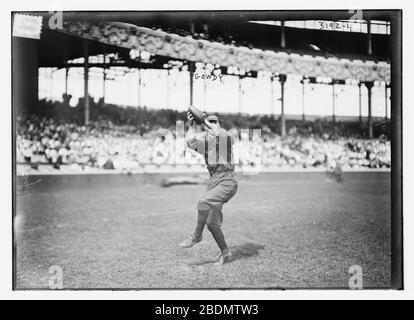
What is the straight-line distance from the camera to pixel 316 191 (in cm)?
632

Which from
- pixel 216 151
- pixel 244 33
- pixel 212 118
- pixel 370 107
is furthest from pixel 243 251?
pixel 244 33

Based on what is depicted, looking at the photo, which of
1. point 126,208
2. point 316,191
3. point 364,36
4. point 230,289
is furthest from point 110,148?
point 364,36

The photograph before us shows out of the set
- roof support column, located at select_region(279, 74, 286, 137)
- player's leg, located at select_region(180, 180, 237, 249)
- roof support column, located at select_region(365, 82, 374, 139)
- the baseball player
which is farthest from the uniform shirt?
roof support column, located at select_region(365, 82, 374, 139)

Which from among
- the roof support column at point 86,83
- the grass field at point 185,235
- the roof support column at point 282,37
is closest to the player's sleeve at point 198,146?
the grass field at point 185,235

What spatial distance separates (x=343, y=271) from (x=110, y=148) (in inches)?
116

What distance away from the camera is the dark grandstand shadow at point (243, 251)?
196 inches

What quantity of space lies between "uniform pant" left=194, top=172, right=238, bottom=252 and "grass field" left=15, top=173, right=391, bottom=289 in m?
0.26

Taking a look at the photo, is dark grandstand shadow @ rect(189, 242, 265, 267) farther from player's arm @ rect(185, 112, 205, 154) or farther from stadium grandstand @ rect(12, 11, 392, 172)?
player's arm @ rect(185, 112, 205, 154)

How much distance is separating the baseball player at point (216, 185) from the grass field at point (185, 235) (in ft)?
0.81

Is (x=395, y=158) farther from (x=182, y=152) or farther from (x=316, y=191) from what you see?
(x=182, y=152)

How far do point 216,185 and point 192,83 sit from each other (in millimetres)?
1158

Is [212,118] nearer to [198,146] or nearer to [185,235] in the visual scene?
[198,146]

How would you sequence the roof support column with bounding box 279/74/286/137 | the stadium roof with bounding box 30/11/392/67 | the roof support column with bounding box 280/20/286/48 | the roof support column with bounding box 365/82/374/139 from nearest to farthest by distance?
1. the stadium roof with bounding box 30/11/392/67
2. the roof support column with bounding box 280/20/286/48
3. the roof support column with bounding box 365/82/374/139
4. the roof support column with bounding box 279/74/286/137

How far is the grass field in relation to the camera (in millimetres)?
4953
